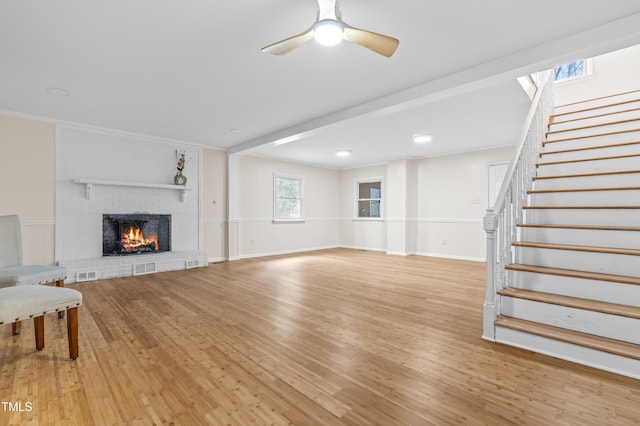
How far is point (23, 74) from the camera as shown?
3.03m

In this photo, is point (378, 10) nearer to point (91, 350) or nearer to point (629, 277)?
point (629, 277)

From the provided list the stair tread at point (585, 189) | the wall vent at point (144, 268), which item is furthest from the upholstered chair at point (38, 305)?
the stair tread at point (585, 189)

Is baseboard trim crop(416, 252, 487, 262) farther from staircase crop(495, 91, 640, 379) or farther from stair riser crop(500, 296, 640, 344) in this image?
stair riser crop(500, 296, 640, 344)

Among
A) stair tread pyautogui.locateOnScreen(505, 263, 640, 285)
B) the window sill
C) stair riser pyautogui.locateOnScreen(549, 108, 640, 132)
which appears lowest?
stair tread pyautogui.locateOnScreen(505, 263, 640, 285)

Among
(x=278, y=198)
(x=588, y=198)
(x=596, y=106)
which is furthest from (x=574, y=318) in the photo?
(x=278, y=198)

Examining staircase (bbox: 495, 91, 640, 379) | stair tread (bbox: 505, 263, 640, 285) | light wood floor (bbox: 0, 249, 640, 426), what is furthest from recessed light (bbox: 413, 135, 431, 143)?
stair tread (bbox: 505, 263, 640, 285)

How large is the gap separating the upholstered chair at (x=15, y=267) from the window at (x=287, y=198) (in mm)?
4823

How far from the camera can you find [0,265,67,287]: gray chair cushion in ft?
8.55

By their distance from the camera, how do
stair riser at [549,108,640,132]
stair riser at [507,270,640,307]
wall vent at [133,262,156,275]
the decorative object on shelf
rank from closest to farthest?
stair riser at [507,270,640,307], stair riser at [549,108,640,132], wall vent at [133,262,156,275], the decorative object on shelf

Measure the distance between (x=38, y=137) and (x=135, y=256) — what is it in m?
2.26

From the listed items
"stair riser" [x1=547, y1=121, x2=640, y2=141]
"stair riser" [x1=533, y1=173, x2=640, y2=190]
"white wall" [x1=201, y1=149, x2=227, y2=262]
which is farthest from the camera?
"white wall" [x1=201, y1=149, x2=227, y2=262]

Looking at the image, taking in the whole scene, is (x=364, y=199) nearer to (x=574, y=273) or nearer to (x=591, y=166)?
(x=591, y=166)

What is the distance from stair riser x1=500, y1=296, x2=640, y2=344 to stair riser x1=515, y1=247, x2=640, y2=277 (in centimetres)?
49

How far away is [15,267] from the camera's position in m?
2.88
